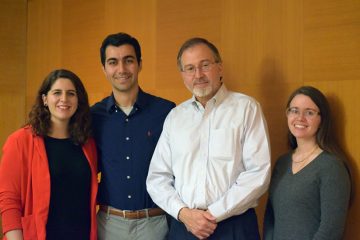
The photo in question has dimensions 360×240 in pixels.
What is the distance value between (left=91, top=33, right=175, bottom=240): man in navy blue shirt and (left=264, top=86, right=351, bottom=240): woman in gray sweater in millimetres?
698

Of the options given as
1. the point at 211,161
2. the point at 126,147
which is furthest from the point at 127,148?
the point at 211,161

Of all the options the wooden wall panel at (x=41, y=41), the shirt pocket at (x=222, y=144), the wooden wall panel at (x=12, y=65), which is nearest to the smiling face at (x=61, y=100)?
the shirt pocket at (x=222, y=144)

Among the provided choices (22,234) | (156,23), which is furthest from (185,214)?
(156,23)

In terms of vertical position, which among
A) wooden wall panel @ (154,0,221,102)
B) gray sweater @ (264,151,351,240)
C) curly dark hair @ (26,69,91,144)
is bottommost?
gray sweater @ (264,151,351,240)

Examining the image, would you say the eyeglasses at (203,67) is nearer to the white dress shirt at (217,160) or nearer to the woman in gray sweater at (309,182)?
the white dress shirt at (217,160)

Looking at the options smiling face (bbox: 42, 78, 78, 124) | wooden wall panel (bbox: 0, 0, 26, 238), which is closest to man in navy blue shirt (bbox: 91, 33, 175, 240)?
smiling face (bbox: 42, 78, 78, 124)

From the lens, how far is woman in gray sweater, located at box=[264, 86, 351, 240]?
5.58 ft

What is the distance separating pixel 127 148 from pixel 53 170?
42cm

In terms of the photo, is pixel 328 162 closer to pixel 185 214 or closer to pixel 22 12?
pixel 185 214

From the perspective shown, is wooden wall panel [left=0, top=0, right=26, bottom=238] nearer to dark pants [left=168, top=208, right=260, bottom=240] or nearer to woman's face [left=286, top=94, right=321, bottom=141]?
dark pants [left=168, top=208, right=260, bottom=240]

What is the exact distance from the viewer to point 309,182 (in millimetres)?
1764

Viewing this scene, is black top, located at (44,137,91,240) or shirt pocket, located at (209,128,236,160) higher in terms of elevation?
shirt pocket, located at (209,128,236,160)

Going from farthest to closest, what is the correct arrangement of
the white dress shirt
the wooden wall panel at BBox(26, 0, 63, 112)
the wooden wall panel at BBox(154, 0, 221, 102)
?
the wooden wall panel at BBox(26, 0, 63, 112) < the wooden wall panel at BBox(154, 0, 221, 102) < the white dress shirt

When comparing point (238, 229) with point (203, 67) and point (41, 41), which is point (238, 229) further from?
point (41, 41)
